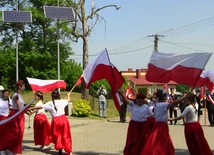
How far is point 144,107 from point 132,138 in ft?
2.44

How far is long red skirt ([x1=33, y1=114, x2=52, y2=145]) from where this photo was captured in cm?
1158

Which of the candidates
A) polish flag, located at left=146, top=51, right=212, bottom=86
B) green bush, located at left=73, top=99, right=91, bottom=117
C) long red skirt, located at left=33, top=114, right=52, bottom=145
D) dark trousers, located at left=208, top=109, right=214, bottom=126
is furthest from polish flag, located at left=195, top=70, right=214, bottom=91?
green bush, located at left=73, top=99, right=91, bottom=117

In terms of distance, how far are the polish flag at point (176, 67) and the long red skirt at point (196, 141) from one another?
4.84ft

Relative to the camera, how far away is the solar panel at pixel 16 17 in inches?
1032

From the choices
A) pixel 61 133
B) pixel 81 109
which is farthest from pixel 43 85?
Result: pixel 81 109

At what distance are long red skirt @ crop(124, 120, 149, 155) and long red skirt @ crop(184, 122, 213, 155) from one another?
3.71ft

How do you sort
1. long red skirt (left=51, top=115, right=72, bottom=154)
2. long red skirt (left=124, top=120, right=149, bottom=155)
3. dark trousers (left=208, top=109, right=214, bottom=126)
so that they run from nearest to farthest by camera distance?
long red skirt (left=124, top=120, right=149, bottom=155) → long red skirt (left=51, top=115, right=72, bottom=154) → dark trousers (left=208, top=109, right=214, bottom=126)

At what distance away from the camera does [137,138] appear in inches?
351

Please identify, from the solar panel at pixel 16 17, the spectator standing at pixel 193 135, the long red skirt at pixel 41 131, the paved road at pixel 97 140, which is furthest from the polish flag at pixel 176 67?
the solar panel at pixel 16 17

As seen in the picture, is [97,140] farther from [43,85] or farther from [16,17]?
[16,17]

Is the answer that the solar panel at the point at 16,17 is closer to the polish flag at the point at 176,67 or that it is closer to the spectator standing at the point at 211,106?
the spectator standing at the point at 211,106

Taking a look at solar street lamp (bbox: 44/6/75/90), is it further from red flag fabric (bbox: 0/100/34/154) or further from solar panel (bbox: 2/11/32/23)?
red flag fabric (bbox: 0/100/34/154)

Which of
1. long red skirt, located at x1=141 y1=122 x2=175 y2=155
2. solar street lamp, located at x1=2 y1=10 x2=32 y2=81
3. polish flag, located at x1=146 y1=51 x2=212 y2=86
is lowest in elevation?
long red skirt, located at x1=141 y1=122 x2=175 y2=155

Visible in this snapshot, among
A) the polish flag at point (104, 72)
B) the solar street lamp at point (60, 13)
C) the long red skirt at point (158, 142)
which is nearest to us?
the long red skirt at point (158, 142)
